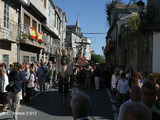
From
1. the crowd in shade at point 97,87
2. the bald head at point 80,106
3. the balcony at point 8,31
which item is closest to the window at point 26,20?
the balcony at point 8,31

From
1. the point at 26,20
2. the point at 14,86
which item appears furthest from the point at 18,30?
the point at 14,86

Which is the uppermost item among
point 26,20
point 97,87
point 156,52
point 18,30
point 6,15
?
point 26,20

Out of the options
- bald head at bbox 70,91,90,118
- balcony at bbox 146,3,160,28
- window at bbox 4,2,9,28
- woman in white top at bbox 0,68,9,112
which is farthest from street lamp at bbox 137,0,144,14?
bald head at bbox 70,91,90,118

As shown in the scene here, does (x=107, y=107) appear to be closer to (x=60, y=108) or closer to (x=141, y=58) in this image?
(x=60, y=108)

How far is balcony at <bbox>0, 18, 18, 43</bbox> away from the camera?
1260cm

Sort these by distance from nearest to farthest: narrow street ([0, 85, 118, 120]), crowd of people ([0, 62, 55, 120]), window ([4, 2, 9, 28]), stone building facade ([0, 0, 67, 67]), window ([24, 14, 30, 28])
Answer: crowd of people ([0, 62, 55, 120]) → narrow street ([0, 85, 118, 120]) → stone building facade ([0, 0, 67, 67]) → window ([4, 2, 9, 28]) → window ([24, 14, 30, 28])

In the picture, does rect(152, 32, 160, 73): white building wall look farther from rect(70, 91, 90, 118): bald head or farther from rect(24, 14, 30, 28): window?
rect(24, 14, 30, 28): window

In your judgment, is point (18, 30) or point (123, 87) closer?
point (123, 87)

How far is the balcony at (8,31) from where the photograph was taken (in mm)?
12602

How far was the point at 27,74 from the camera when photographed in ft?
28.9

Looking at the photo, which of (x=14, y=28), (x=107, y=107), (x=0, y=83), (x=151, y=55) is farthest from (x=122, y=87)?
(x=14, y=28)

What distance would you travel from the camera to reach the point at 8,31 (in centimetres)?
1357

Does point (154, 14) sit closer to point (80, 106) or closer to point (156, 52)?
point (156, 52)

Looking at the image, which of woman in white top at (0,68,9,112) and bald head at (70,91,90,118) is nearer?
bald head at (70,91,90,118)
